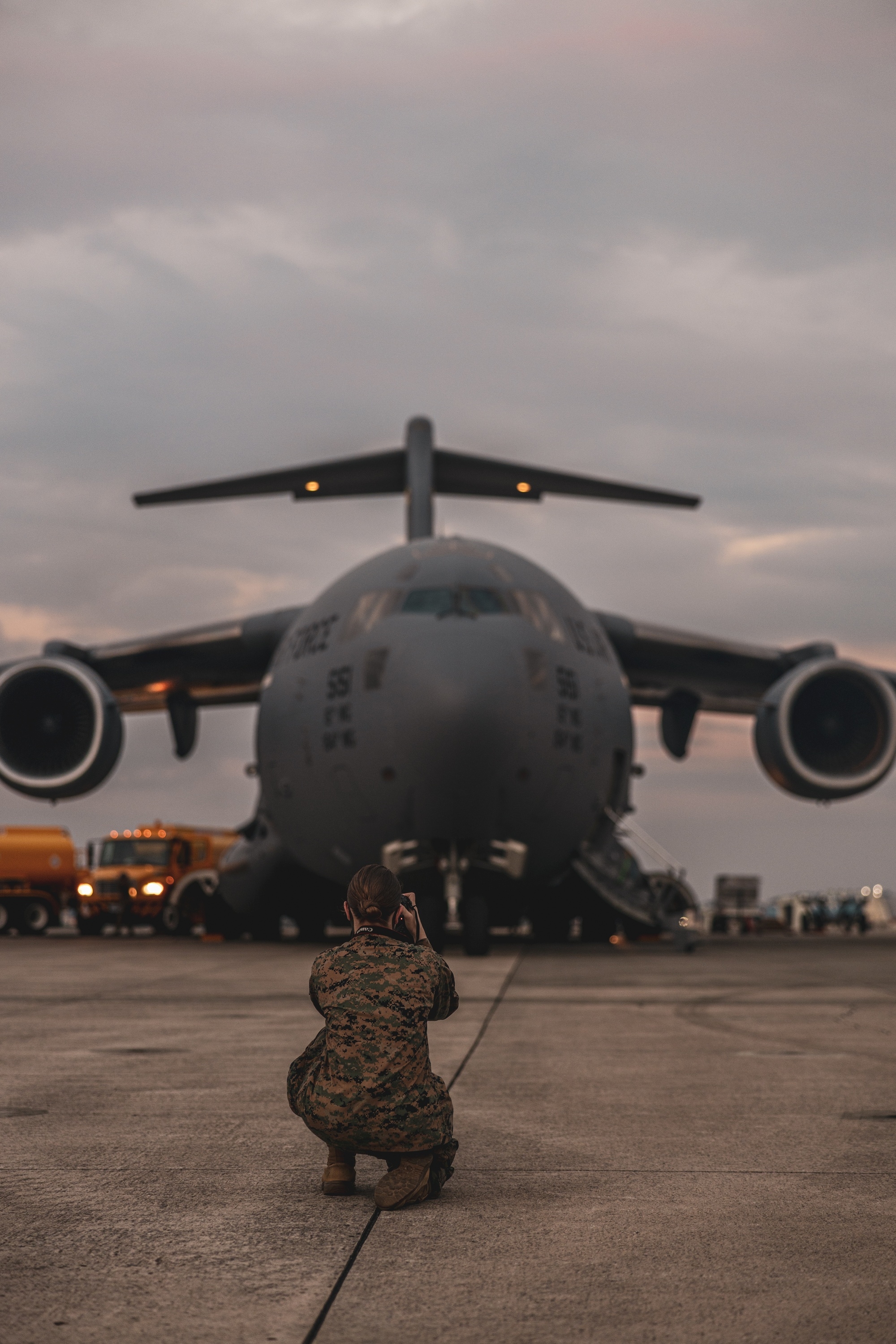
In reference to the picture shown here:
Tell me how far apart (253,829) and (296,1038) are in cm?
1268

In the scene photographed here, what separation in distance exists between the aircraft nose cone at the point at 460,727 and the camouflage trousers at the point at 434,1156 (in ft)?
33.7

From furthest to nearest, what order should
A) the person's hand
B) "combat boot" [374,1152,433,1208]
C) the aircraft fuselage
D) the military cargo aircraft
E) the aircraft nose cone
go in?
the military cargo aircraft < the aircraft fuselage < the aircraft nose cone < the person's hand < "combat boot" [374,1152,433,1208]

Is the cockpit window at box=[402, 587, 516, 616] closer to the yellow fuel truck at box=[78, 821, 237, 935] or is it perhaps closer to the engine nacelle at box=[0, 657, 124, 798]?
the engine nacelle at box=[0, 657, 124, 798]

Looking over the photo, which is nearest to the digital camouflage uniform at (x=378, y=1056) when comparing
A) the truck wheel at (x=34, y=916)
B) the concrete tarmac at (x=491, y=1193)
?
the concrete tarmac at (x=491, y=1193)

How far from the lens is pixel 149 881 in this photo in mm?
29797

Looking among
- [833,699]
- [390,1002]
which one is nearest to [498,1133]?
[390,1002]

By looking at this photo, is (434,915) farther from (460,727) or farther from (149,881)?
(149,881)

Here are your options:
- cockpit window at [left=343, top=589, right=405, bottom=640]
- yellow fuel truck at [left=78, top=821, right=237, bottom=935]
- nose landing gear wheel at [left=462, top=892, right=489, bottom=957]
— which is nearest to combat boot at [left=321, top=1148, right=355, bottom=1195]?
nose landing gear wheel at [left=462, top=892, right=489, bottom=957]

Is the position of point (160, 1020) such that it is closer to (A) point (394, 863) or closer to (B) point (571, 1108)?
(B) point (571, 1108)

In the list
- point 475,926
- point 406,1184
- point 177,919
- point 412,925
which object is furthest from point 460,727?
point 177,919

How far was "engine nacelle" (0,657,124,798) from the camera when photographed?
20.9 meters

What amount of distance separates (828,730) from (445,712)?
29.3ft

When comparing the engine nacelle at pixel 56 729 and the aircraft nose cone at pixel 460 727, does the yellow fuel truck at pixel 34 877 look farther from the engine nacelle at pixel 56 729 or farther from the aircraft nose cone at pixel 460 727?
the aircraft nose cone at pixel 460 727

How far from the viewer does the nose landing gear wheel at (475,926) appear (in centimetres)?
1553
